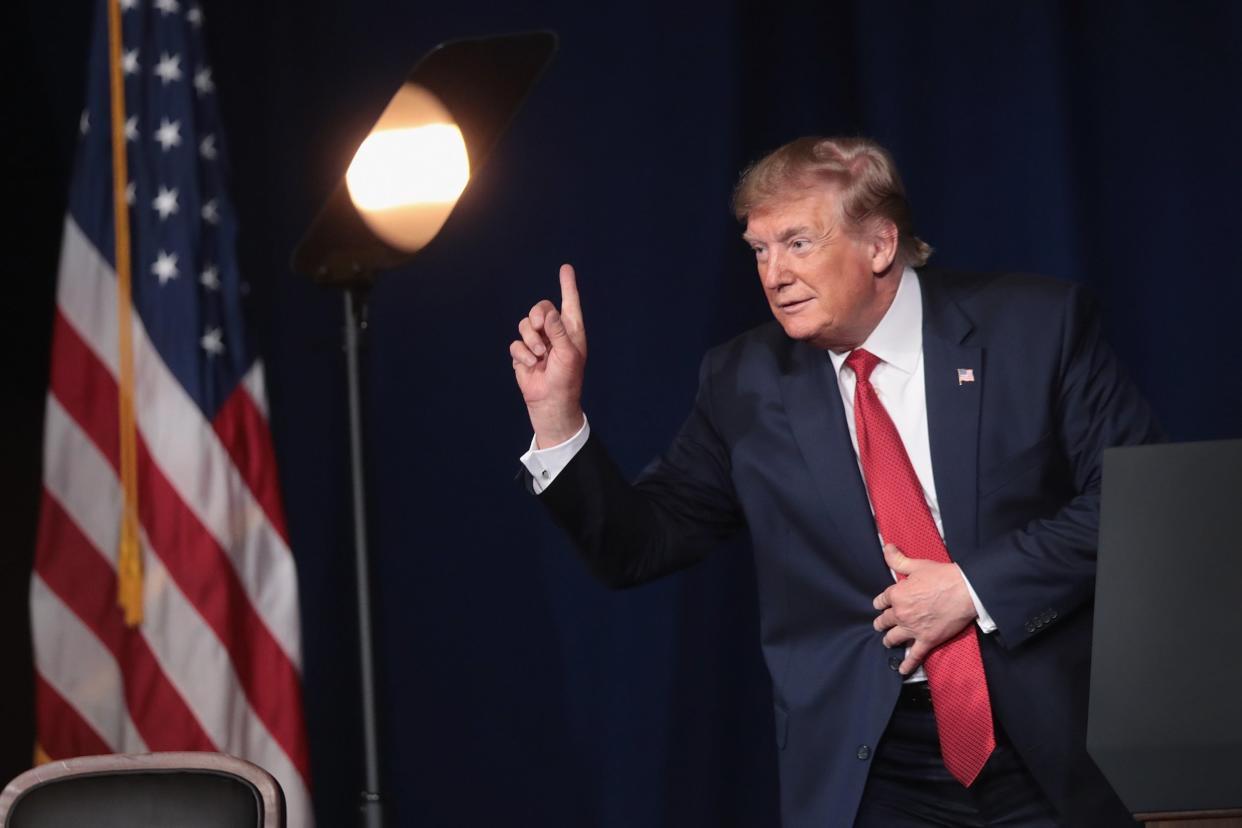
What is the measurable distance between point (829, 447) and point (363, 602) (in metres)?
0.76

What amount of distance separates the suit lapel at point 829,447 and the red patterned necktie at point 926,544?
2 centimetres

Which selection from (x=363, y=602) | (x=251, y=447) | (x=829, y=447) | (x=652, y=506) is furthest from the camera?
(x=251, y=447)

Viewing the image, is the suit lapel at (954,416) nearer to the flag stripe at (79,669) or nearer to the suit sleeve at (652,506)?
the suit sleeve at (652,506)

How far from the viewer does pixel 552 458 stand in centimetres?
249

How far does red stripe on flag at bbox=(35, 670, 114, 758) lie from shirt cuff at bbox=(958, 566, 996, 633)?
5.64ft

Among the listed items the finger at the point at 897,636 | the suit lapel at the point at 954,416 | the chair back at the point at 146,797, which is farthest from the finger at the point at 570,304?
the chair back at the point at 146,797

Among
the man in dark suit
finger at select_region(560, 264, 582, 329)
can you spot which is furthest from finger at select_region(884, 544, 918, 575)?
finger at select_region(560, 264, 582, 329)

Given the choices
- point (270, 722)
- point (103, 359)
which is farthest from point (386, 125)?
point (270, 722)

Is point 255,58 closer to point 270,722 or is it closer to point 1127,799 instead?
point 270,722

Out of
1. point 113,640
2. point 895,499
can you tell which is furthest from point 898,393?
point 113,640

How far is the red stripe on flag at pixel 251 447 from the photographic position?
10.4ft

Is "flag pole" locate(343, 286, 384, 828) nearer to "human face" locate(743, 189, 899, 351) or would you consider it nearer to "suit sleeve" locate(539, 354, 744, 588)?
"suit sleeve" locate(539, 354, 744, 588)

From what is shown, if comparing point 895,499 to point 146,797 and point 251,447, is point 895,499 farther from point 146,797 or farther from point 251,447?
point 251,447

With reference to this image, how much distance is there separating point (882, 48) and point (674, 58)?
1.68ft
